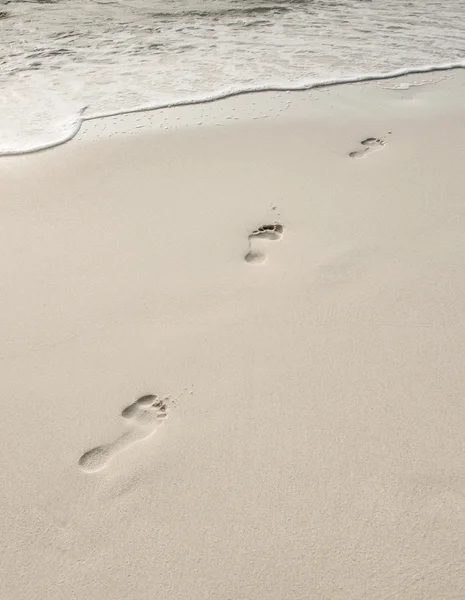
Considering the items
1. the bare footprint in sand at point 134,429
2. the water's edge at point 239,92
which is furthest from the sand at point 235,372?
the water's edge at point 239,92

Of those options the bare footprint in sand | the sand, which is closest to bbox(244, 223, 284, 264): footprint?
the sand

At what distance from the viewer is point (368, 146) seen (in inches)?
136

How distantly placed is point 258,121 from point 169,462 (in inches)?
100

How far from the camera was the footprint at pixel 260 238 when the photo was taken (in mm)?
2598

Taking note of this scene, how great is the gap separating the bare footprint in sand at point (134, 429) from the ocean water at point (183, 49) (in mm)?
2152

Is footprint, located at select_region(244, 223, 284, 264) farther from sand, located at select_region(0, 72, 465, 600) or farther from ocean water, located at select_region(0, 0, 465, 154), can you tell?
ocean water, located at select_region(0, 0, 465, 154)

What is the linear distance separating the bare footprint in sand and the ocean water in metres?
2.15

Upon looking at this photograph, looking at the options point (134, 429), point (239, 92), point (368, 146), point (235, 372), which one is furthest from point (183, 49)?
point (134, 429)

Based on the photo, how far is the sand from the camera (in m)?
1.60

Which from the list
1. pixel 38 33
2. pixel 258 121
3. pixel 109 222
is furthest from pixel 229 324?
pixel 38 33

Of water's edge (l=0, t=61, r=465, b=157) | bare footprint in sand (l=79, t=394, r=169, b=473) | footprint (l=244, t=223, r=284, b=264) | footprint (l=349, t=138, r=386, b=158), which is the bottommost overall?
bare footprint in sand (l=79, t=394, r=169, b=473)

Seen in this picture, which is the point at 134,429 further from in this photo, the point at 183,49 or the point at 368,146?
the point at 183,49

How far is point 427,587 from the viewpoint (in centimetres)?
152

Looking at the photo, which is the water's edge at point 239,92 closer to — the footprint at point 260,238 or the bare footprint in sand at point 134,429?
the footprint at point 260,238
